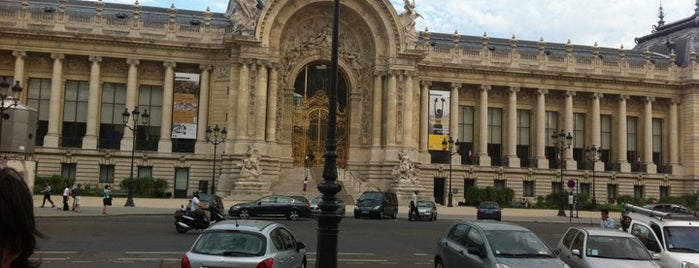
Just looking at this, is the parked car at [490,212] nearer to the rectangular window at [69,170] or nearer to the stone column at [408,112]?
the stone column at [408,112]

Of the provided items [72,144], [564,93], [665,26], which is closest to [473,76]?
[564,93]

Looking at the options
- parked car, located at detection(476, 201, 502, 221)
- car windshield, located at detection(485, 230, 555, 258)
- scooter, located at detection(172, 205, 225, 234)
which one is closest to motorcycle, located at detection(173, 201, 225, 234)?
scooter, located at detection(172, 205, 225, 234)

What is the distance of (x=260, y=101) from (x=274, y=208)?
21075 mm

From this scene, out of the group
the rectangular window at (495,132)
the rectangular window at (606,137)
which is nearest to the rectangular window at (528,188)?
Result: the rectangular window at (495,132)

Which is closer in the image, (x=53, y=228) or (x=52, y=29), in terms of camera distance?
(x=53, y=228)

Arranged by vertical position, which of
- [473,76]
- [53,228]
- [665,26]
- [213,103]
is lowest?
[53,228]

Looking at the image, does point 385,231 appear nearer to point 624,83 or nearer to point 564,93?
point 564,93

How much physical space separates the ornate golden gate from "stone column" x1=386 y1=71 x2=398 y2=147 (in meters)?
4.80

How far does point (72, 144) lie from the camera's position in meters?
55.6

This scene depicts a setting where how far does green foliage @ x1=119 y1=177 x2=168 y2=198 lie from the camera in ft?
171

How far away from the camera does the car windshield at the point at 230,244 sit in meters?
11.2

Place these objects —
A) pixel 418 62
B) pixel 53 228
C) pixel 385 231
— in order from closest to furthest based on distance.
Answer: pixel 53 228 → pixel 385 231 → pixel 418 62

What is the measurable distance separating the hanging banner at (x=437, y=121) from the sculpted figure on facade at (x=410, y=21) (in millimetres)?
6729

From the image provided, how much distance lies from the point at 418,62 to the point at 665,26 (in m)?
39.4
